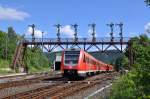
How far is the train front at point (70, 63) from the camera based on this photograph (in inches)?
1586

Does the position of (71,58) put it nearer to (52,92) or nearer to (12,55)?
(52,92)

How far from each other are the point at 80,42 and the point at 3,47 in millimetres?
20044

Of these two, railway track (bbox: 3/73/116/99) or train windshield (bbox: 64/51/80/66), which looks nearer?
railway track (bbox: 3/73/116/99)

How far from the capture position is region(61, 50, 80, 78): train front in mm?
40278

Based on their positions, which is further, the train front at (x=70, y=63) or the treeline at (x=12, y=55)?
the treeline at (x=12, y=55)

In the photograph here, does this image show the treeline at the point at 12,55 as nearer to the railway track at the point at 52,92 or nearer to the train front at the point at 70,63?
the train front at the point at 70,63

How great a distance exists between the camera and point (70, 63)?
4056 cm

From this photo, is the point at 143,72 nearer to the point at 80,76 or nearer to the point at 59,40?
the point at 80,76

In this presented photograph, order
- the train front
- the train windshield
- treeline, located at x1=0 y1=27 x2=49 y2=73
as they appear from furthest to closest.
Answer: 1. treeline, located at x1=0 y1=27 x2=49 y2=73
2. the train windshield
3. the train front

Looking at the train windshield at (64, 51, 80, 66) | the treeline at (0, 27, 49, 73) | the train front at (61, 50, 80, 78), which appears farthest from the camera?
the treeline at (0, 27, 49, 73)

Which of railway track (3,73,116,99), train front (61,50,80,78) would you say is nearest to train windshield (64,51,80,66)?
train front (61,50,80,78)

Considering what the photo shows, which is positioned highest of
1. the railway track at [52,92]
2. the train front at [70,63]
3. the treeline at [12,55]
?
the treeline at [12,55]

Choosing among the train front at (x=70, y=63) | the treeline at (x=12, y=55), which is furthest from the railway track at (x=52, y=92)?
the treeline at (x=12, y=55)

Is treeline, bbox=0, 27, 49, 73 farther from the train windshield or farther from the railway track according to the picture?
the railway track
